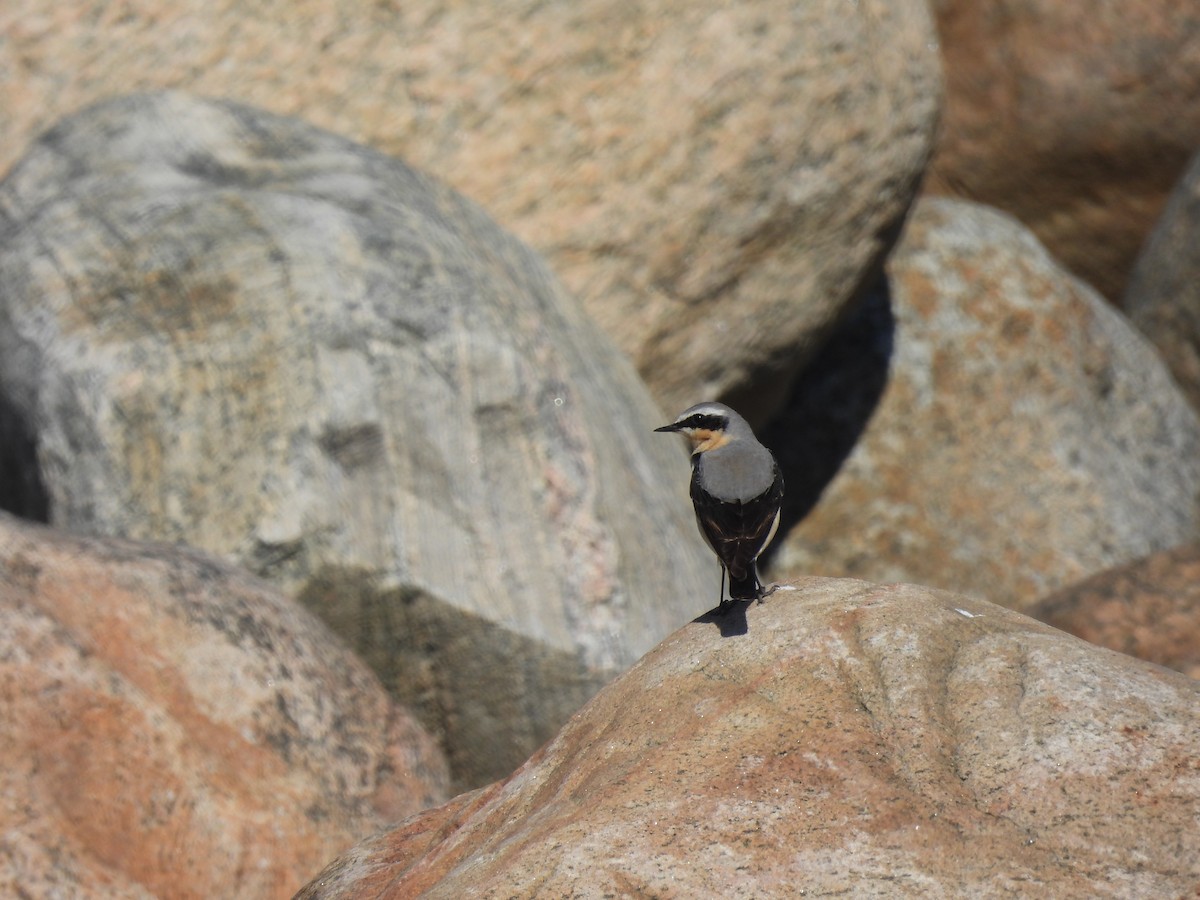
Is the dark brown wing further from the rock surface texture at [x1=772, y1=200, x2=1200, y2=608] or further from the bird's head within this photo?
the rock surface texture at [x1=772, y1=200, x2=1200, y2=608]

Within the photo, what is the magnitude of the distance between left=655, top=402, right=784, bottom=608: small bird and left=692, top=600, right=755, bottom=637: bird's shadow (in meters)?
0.03

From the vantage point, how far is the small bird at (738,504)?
432 cm

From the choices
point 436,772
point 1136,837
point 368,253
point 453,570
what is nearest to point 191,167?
point 368,253

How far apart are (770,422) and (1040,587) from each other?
1.87 m

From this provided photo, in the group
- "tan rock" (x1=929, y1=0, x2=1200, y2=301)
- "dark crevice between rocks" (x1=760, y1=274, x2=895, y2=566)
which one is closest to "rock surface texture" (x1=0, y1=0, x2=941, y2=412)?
"dark crevice between rocks" (x1=760, y1=274, x2=895, y2=566)

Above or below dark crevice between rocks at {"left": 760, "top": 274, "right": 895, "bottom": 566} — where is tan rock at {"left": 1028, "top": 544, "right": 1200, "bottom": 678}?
below

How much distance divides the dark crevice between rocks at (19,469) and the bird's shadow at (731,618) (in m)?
3.13

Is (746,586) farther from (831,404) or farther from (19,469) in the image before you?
(831,404)

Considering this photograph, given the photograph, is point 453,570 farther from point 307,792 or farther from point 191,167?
point 191,167

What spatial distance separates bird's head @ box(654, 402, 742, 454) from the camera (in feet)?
16.2

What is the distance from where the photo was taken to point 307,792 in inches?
185

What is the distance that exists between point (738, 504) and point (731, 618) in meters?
0.40

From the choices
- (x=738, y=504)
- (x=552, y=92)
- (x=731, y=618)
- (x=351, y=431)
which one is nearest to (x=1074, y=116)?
(x=552, y=92)

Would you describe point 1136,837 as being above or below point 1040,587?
above
